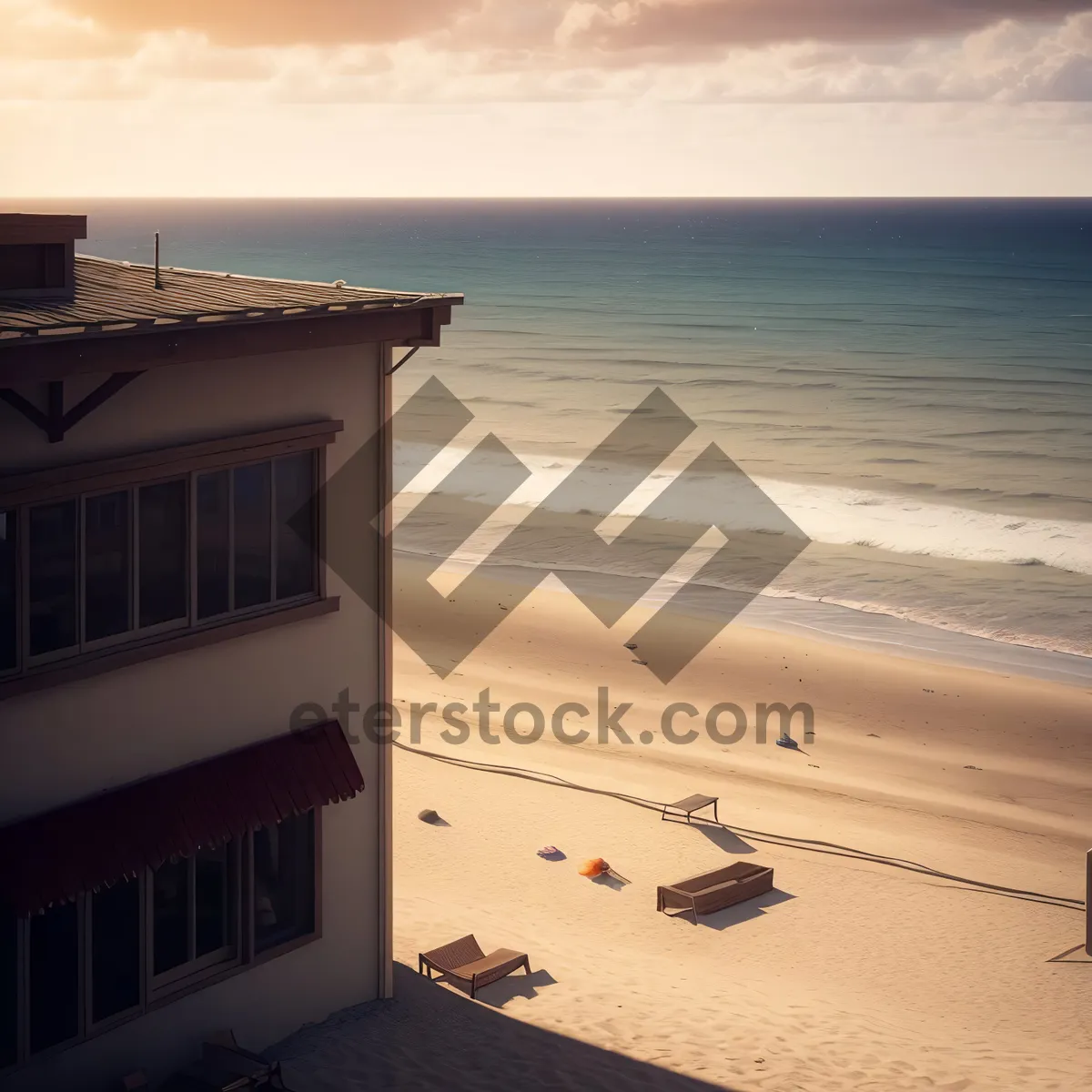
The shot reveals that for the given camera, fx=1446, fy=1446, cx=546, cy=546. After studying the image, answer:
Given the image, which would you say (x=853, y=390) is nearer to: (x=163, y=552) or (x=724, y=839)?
(x=724, y=839)

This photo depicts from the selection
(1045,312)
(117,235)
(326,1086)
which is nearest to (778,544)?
(326,1086)

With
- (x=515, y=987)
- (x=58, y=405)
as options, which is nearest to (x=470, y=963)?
(x=515, y=987)

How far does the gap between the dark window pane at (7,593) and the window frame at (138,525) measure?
3 cm

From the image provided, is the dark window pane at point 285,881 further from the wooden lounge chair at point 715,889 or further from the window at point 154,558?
the wooden lounge chair at point 715,889

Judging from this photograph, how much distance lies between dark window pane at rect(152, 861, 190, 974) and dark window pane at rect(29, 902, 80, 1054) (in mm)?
631

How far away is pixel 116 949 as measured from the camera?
30.6ft

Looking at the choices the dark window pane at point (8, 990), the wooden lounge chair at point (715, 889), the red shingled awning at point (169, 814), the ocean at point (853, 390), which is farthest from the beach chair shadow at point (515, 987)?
the ocean at point (853, 390)

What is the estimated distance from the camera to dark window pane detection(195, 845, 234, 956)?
989 centimetres

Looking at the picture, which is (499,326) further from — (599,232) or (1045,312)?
(599,232)

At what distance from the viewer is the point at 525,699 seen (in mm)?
22094

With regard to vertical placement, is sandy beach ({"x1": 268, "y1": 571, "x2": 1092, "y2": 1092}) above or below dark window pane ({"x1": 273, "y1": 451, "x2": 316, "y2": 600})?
below

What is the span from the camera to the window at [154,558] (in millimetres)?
8625

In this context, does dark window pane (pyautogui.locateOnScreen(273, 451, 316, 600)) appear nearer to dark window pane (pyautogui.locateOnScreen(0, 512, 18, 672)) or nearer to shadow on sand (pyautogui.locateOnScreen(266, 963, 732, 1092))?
dark window pane (pyautogui.locateOnScreen(0, 512, 18, 672))

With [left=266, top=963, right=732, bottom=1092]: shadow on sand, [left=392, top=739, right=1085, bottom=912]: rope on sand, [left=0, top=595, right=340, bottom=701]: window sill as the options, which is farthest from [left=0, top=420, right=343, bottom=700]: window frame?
[left=392, top=739, right=1085, bottom=912]: rope on sand
